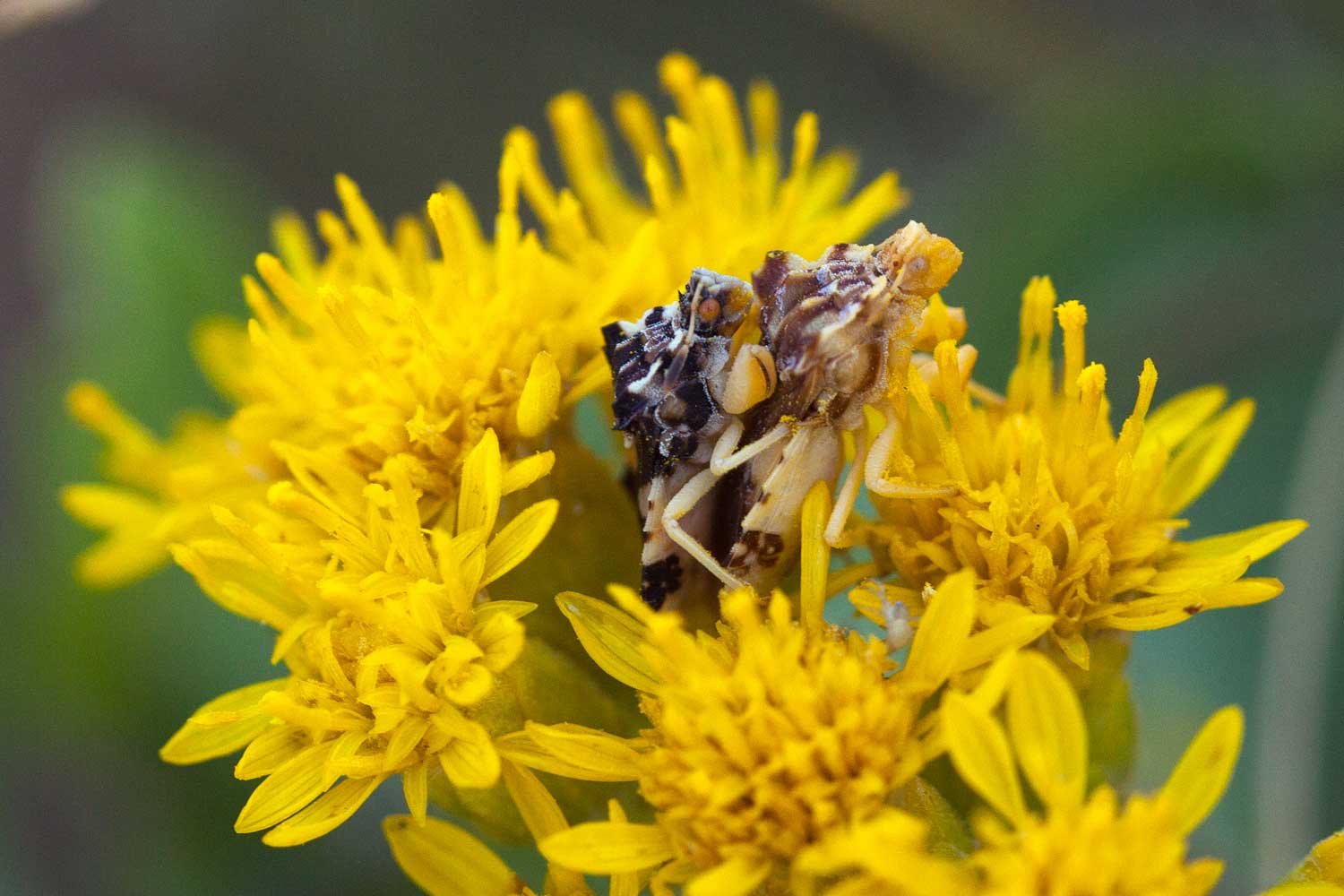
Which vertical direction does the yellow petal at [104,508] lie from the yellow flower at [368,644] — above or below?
above

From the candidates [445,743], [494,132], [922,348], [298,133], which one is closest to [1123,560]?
[922,348]

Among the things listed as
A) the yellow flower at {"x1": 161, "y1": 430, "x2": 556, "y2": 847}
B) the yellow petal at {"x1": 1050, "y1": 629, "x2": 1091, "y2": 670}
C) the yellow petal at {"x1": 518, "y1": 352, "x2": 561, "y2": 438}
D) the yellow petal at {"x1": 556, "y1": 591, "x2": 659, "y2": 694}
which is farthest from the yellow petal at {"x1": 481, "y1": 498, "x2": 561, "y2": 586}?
the yellow petal at {"x1": 1050, "y1": 629, "x2": 1091, "y2": 670}

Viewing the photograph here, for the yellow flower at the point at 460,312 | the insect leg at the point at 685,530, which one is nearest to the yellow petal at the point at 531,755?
the insect leg at the point at 685,530

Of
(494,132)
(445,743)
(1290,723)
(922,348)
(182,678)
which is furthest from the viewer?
(494,132)

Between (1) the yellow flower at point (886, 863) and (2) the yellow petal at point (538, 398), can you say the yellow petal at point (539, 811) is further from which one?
(2) the yellow petal at point (538, 398)

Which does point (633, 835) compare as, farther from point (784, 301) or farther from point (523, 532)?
point (784, 301)

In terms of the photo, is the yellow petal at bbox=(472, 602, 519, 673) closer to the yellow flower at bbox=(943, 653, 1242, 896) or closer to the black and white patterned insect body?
the black and white patterned insect body

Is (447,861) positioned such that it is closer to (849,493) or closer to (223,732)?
(223,732)

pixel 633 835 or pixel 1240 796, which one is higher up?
pixel 633 835

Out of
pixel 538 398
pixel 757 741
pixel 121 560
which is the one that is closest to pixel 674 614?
pixel 757 741
